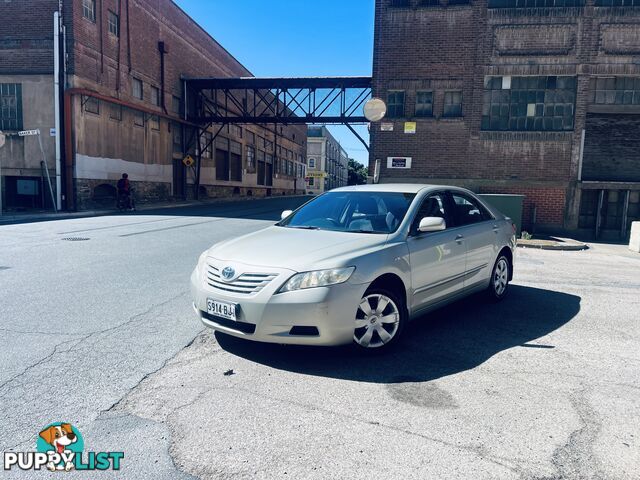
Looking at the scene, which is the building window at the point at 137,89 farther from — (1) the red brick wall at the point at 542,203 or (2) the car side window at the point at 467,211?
(2) the car side window at the point at 467,211

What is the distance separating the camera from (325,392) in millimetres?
3424

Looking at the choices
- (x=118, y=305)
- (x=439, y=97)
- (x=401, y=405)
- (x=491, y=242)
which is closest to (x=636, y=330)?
(x=491, y=242)

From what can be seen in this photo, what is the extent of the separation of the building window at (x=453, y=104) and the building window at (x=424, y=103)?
1.65 ft

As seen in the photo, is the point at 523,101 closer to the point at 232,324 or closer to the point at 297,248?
the point at 297,248

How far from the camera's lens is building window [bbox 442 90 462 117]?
52.9ft

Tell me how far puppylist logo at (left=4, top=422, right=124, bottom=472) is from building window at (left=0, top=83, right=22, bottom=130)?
72.9 ft

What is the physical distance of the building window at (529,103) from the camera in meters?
15.5

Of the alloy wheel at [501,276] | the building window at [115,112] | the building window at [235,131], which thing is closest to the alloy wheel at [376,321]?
the alloy wheel at [501,276]

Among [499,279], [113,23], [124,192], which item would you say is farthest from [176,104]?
[499,279]

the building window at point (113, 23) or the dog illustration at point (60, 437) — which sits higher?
the building window at point (113, 23)

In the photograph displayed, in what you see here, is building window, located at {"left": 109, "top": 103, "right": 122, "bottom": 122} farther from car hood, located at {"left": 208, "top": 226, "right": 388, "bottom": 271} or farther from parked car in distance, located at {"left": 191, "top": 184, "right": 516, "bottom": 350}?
car hood, located at {"left": 208, "top": 226, "right": 388, "bottom": 271}

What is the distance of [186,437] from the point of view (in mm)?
2787

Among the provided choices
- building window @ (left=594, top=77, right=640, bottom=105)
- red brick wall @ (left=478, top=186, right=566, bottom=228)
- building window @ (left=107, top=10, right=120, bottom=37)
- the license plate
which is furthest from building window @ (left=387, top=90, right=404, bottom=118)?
building window @ (left=107, top=10, right=120, bottom=37)

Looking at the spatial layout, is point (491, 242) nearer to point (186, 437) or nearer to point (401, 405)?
point (401, 405)
